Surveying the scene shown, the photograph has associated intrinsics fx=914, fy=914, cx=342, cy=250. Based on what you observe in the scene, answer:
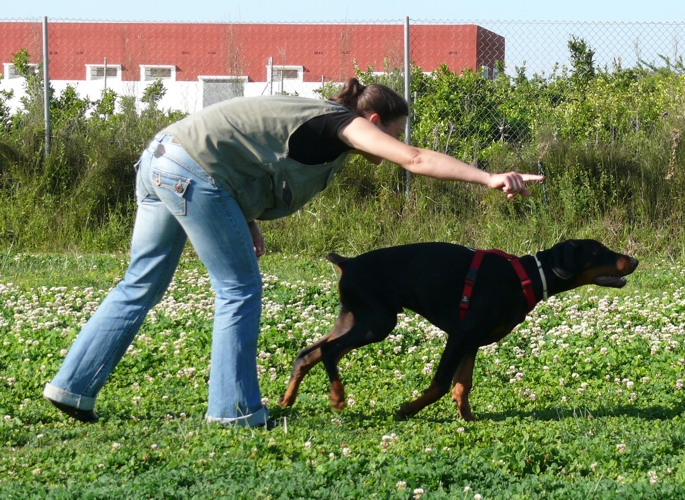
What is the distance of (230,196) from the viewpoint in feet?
13.6

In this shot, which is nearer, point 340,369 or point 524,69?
point 340,369

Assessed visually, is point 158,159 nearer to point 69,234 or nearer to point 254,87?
point 69,234

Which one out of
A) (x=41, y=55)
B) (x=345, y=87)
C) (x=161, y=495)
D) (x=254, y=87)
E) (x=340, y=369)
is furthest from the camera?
(x=254, y=87)

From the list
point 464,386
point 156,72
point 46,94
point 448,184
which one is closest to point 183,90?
point 156,72

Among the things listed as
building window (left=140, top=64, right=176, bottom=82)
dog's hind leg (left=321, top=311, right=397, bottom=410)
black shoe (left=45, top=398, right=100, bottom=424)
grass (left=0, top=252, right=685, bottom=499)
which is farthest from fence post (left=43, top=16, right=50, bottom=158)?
black shoe (left=45, top=398, right=100, bottom=424)

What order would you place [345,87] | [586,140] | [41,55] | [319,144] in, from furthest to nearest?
[41,55] < [586,140] < [345,87] < [319,144]

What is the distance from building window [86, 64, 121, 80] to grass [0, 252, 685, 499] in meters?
6.21

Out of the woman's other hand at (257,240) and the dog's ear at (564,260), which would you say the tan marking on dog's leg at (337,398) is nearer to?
the woman's other hand at (257,240)

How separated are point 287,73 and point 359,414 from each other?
1130 cm

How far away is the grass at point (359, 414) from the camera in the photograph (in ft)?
11.3

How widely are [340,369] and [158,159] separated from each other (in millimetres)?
2274

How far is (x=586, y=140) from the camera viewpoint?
37.3 ft

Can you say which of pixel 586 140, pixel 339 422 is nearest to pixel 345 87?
pixel 339 422

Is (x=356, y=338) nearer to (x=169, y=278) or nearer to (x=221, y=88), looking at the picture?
(x=169, y=278)
